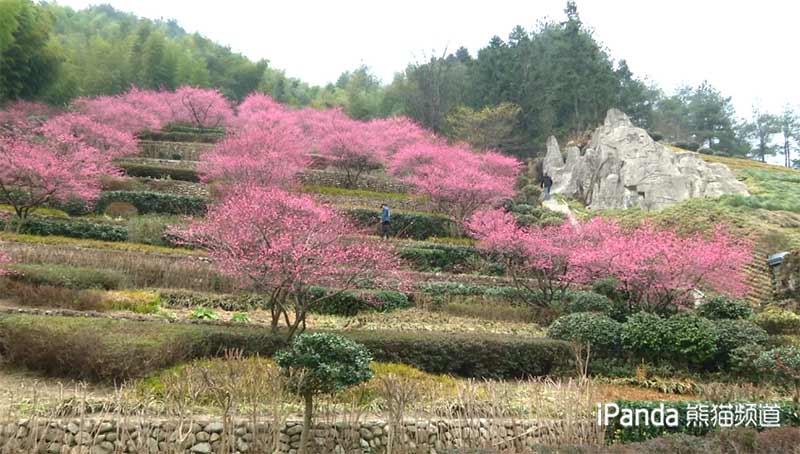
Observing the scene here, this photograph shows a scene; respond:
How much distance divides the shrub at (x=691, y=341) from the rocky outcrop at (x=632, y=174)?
60.0 ft

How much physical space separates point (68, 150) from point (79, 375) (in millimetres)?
18499

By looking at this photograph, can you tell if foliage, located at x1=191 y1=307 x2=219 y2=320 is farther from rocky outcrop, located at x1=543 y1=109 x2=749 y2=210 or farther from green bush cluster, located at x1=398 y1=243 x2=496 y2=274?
rocky outcrop, located at x1=543 y1=109 x2=749 y2=210

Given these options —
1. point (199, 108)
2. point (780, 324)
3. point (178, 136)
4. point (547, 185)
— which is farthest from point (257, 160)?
point (547, 185)

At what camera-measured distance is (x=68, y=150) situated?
956 inches

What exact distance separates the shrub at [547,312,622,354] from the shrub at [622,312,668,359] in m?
0.21

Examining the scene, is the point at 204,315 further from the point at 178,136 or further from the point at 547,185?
the point at 547,185

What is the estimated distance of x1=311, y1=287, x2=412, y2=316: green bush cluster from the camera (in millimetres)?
15727

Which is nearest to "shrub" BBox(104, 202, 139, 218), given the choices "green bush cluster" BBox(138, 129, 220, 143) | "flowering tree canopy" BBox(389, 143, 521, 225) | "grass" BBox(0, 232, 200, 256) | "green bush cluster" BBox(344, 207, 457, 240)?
"grass" BBox(0, 232, 200, 256)

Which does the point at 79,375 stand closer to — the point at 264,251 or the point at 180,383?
the point at 180,383

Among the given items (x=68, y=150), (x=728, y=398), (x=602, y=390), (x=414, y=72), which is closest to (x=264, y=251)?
(x=602, y=390)

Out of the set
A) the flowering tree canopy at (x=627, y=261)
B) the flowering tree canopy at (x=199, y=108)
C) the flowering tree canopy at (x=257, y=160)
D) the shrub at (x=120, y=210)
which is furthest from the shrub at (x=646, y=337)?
the flowering tree canopy at (x=199, y=108)

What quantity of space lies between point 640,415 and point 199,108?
3831 centimetres

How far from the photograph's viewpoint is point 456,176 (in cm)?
2600

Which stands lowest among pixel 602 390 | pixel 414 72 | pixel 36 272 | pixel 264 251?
pixel 602 390
